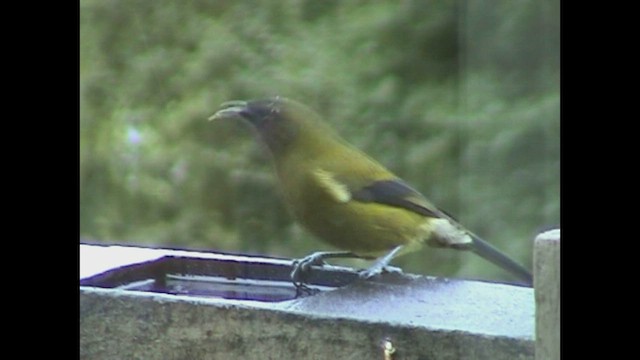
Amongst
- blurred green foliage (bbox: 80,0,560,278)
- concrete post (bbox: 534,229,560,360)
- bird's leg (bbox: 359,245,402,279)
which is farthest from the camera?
bird's leg (bbox: 359,245,402,279)

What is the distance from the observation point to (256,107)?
1668 millimetres

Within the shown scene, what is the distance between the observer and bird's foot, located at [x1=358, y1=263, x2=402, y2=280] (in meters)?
1.68

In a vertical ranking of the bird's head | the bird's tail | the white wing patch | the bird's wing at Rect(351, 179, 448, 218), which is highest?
the bird's head

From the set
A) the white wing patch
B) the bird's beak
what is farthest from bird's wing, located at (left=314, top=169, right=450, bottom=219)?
the bird's beak

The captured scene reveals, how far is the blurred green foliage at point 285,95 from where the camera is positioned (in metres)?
1.40

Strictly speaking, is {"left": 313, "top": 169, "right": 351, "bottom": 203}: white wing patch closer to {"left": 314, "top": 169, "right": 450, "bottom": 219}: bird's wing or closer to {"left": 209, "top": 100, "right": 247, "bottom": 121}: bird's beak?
{"left": 314, "top": 169, "right": 450, "bottom": 219}: bird's wing

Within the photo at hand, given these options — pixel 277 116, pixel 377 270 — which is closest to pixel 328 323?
pixel 377 270

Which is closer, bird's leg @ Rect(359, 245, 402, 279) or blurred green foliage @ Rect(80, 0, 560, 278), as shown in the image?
blurred green foliage @ Rect(80, 0, 560, 278)

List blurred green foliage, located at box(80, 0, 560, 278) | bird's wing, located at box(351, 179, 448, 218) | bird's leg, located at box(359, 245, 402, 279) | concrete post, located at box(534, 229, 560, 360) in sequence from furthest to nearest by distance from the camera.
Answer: bird's leg, located at box(359, 245, 402, 279)
bird's wing, located at box(351, 179, 448, 218)
blurred green foliage, located at box(80, 0, 560, 278)
concrete post, located at box(534, 229, 560, 360)

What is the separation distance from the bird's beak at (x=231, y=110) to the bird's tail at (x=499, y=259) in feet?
1.25

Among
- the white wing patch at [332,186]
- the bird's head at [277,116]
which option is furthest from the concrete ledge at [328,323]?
the bird's head at [277,116]
